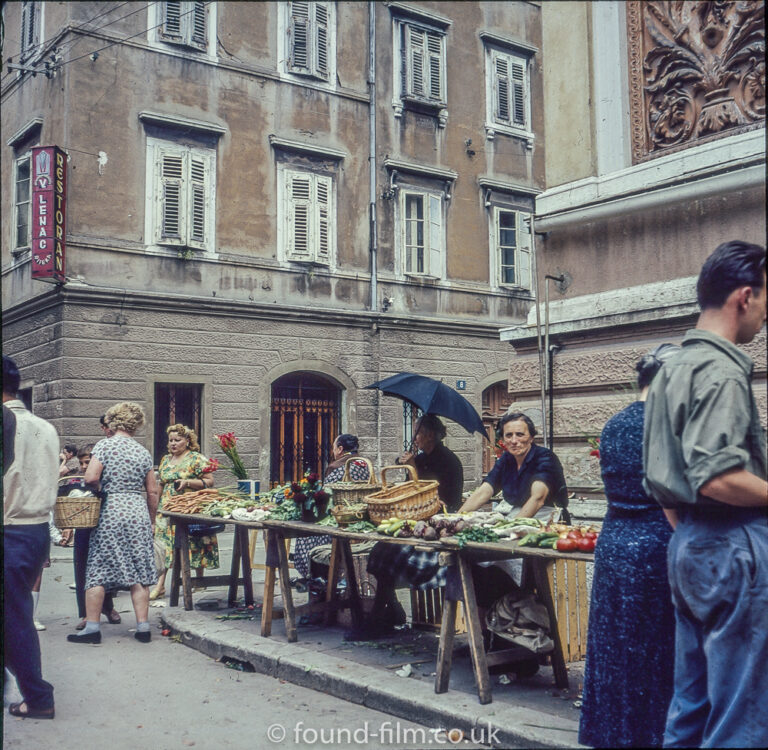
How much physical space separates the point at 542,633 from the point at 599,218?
3.18m

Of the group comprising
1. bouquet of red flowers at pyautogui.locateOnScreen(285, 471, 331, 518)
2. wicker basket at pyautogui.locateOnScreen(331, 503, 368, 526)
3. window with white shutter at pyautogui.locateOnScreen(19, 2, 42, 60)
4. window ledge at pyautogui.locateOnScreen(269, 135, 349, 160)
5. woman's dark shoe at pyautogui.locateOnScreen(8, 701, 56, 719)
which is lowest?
woman's dark shoe at pyautogui.locateOnScreen(8, 701, 56, 719)

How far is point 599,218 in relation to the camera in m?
7.03

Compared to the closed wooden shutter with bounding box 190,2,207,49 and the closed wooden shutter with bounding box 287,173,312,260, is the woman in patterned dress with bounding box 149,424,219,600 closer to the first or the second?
the closed wooden shutter with bounding box 287,173,312,260

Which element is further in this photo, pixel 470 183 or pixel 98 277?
pixel 470 183

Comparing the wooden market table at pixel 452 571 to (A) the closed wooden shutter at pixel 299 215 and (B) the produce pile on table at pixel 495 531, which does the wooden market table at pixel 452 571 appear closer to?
(B) the produce pile on table at pixel 495 531

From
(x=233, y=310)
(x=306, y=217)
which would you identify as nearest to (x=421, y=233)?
(x=306, y=217)

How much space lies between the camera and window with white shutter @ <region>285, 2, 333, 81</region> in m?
17.0

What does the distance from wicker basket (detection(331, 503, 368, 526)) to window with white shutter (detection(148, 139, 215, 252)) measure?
10.4 metres

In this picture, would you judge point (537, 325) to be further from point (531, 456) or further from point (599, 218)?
point (531, 456)

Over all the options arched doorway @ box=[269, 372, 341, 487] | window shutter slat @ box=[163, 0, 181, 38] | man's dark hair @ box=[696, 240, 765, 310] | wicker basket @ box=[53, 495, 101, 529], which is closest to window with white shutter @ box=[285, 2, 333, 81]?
window shutter slat @ box=[163, 0, 181, 38]

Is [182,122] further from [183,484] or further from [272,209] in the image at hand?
[183,484]

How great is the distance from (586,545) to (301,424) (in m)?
12.9

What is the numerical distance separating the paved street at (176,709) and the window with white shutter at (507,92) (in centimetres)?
1458

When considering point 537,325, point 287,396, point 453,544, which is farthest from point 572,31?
point 287,396
